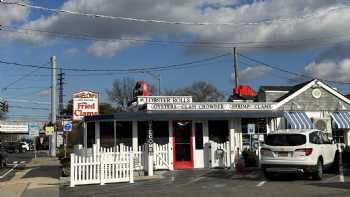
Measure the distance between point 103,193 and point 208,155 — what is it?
30.3ft

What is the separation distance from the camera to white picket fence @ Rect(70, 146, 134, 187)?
61.5 ft

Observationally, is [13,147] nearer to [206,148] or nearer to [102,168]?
[206,148]

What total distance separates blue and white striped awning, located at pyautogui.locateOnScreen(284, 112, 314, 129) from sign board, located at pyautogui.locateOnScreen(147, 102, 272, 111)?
1.48 metres

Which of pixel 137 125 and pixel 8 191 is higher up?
pixel 137 125

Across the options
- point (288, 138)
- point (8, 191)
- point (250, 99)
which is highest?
point (250, 99)

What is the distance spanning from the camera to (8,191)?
18469 millimetres

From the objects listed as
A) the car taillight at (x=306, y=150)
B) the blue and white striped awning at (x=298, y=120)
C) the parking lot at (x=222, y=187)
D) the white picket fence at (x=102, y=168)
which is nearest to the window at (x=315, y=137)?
the car taillight at (x=306, y=150)

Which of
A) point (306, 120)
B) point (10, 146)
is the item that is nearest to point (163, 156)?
point (306, 120)

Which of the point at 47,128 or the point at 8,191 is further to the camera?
the point at 47,128

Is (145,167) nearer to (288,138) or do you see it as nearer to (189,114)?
(189,114)

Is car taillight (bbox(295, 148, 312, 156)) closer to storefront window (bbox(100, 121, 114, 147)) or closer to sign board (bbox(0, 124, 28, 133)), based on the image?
storefront window (bbox(100, 121, 114, 147))

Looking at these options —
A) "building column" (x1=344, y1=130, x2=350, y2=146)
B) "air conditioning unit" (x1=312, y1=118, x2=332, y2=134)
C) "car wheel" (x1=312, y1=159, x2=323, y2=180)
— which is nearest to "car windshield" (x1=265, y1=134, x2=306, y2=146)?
"car wheel" (x1=312, y1=159, x2=323, y2=180)

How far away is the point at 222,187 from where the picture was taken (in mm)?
17047

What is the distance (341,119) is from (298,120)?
2.95m
